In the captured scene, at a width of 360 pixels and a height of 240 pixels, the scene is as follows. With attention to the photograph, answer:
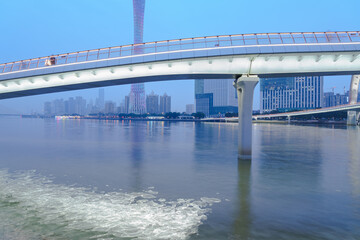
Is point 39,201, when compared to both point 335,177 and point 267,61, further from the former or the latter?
point 267,61

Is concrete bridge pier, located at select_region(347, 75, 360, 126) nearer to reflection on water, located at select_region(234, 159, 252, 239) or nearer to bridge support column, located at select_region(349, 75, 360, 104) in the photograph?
bridge support column, located at select_region(349, 75, 360, 104)

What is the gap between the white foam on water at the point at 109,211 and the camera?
8141mm

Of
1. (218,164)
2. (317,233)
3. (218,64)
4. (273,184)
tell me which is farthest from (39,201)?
(218,64)

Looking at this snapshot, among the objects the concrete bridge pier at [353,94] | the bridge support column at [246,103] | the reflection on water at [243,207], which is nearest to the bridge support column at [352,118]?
the concrete bridge pier at [353,94]

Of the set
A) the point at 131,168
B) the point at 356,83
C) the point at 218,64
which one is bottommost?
the point at 131,168

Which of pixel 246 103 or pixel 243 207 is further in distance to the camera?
pixel 246 103

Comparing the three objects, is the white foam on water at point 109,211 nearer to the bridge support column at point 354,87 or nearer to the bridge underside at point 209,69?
the bridge underside at point 209,69

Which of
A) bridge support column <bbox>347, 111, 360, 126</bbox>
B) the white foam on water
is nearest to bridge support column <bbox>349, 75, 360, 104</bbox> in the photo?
bridge support column <bbox>347, 111, 360, 126</bbox>

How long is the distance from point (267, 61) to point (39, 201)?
59.1ft

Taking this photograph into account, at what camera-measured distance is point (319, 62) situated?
21062mm

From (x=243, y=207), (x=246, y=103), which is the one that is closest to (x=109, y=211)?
(x=243, y=207)

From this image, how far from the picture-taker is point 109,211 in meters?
9.73

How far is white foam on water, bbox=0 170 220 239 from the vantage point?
814 centimetres

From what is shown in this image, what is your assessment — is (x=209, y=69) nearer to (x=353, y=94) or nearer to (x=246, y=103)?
(x=246, y=103)
